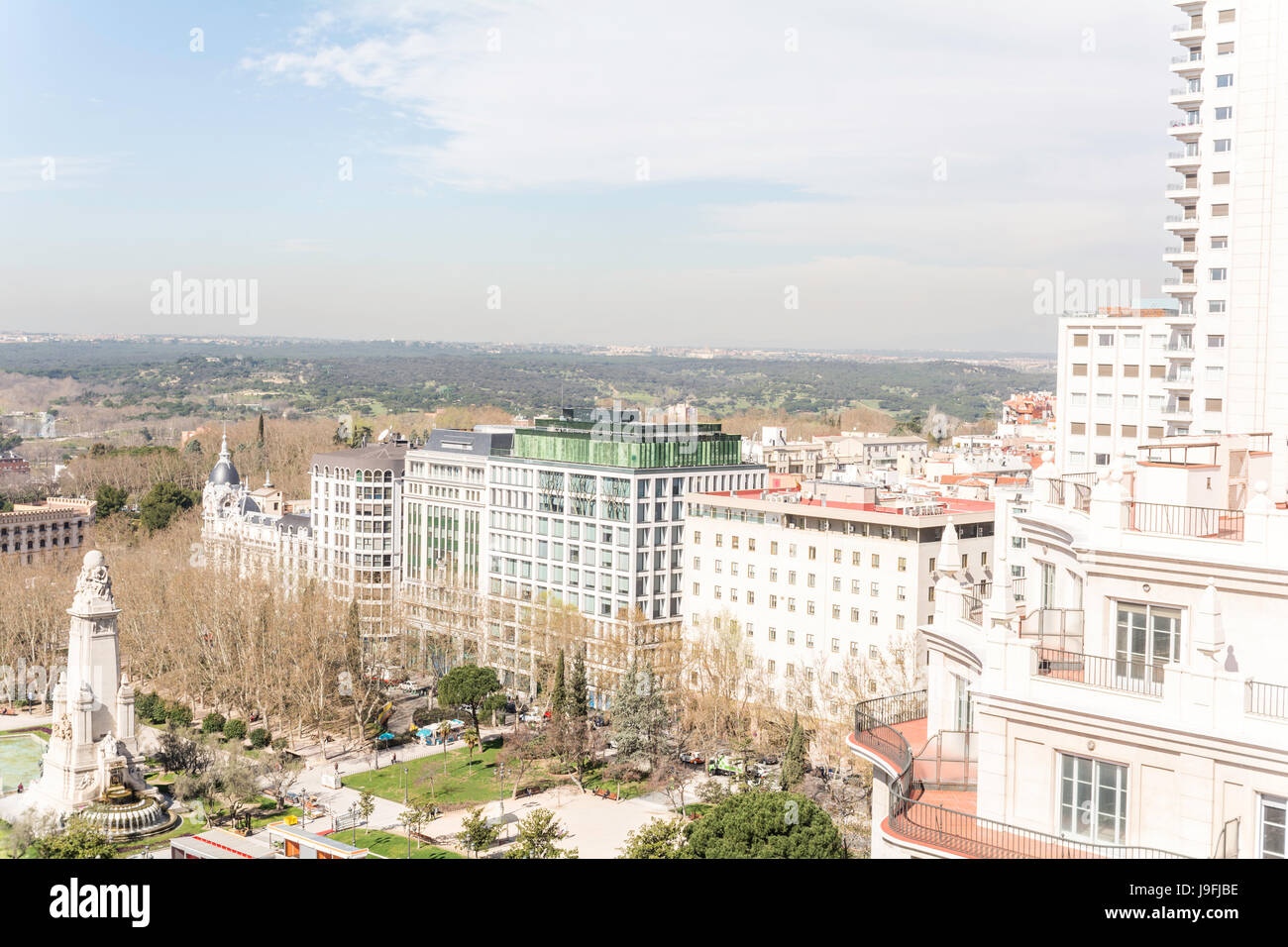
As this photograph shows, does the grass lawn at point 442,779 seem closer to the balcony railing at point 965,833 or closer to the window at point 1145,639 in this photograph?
the balcony railing at point 965,833

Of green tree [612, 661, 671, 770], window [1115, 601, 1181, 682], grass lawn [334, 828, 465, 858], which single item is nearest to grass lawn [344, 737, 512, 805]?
grass lawn [334, 828, 465, 858]

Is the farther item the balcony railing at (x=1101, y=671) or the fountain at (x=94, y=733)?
the fountain at (x=94, y=733)

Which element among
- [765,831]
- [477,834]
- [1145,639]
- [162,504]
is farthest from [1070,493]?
[162,504]

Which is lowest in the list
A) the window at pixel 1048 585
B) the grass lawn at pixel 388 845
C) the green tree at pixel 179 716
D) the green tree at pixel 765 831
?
the grass lawn at pixel 388 845

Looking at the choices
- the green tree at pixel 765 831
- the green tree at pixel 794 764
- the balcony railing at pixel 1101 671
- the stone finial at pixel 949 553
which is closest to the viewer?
the balcony railing at pixel 1101 671

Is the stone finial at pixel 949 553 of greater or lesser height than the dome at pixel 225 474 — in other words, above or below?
above

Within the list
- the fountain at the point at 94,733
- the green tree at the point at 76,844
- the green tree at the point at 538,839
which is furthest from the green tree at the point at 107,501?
the green tree at the point at 538,839
